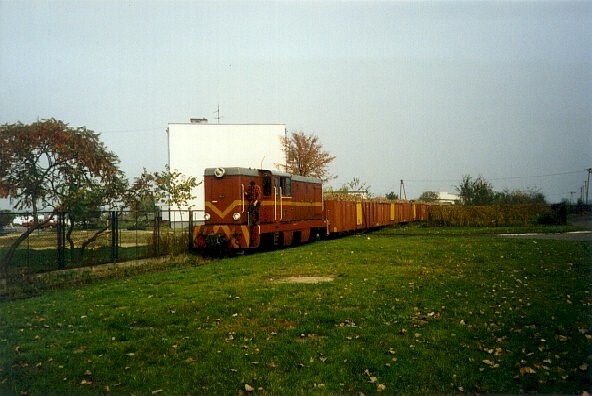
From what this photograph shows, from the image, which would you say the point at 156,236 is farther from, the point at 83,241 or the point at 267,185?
the point at 267,185

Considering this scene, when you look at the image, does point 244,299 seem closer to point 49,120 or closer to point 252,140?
point 49,120

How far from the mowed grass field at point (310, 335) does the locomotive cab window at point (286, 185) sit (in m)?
10.1

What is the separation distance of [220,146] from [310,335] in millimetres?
50330

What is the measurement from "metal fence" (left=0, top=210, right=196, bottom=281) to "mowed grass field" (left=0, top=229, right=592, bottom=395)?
8.61 feet

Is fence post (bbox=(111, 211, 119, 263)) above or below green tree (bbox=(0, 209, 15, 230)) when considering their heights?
below

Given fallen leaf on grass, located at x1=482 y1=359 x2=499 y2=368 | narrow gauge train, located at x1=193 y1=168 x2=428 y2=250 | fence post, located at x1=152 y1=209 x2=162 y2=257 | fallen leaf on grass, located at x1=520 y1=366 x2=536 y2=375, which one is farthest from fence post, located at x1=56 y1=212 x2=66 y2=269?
fallen leaf on grass, located at x1=520 y1=366 x2=536 y2=375

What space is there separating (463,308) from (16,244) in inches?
471

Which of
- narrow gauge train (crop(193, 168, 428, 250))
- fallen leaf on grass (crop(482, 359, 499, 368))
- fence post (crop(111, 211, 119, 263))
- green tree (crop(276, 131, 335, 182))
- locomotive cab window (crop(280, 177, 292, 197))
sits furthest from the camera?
green tree (crop(276, 131, 335, 182))

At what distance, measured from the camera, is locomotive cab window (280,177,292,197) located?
22.9 m

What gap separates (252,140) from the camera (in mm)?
57094

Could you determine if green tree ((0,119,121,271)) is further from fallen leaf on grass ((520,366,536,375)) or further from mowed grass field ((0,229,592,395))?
fallen leaf on grass ((520,366,536,375))

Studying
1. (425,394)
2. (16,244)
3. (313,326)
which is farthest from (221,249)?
(425,394)

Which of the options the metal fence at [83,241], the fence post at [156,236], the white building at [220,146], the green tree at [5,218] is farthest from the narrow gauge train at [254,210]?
the white building at [220,146]

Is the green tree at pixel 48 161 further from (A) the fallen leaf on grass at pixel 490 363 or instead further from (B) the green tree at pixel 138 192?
(A) the fallen leaf on grass at pixel 490 363
